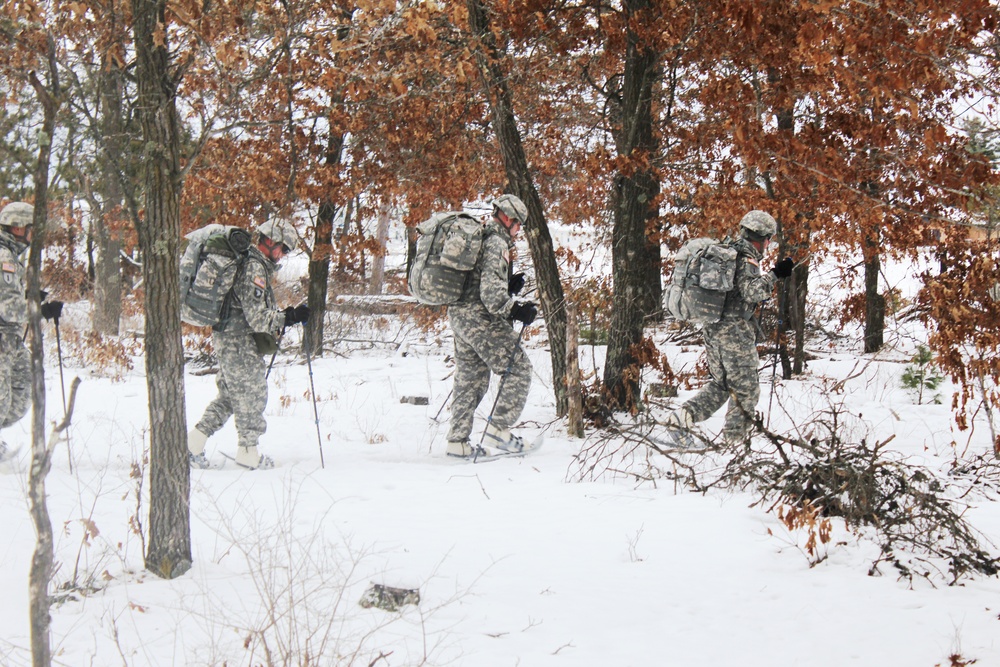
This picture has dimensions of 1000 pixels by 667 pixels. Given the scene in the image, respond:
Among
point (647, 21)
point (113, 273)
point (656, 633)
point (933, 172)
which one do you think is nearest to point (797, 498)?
point (656, 633)

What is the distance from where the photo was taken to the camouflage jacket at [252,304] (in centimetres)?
603

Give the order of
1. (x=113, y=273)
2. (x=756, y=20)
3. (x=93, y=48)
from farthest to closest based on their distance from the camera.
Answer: (x=113, y=273), (x=756, y=20), (x=93, y=48)

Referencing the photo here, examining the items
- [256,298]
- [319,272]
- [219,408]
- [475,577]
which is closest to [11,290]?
[219,408]

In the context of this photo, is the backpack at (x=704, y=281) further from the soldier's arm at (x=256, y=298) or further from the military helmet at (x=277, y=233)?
the soldier's arm at (x=256, y=298)

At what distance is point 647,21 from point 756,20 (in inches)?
72.7

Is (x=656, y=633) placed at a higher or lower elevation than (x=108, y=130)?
lower

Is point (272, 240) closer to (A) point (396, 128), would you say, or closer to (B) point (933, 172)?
(B) point (933, 172)

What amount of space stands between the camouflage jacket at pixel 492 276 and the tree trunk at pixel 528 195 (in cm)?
131

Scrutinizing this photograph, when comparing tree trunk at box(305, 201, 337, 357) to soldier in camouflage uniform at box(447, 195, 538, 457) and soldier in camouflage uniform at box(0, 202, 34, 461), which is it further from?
soldier in camouflage uniform at box(447, 195, 538, 457)

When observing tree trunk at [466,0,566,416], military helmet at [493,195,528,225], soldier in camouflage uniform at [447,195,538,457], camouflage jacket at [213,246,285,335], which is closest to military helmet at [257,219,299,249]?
camouflage jacket at [213,246,285,335]

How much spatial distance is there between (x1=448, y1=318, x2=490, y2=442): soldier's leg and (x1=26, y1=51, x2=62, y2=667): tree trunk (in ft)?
14.4

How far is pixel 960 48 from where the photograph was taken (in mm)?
4055

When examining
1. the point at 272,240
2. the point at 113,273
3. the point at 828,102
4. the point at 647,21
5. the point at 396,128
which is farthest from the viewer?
the point at 113,273

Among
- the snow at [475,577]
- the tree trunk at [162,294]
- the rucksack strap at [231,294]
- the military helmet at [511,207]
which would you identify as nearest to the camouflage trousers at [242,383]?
the rucksack strap at [231,294]
